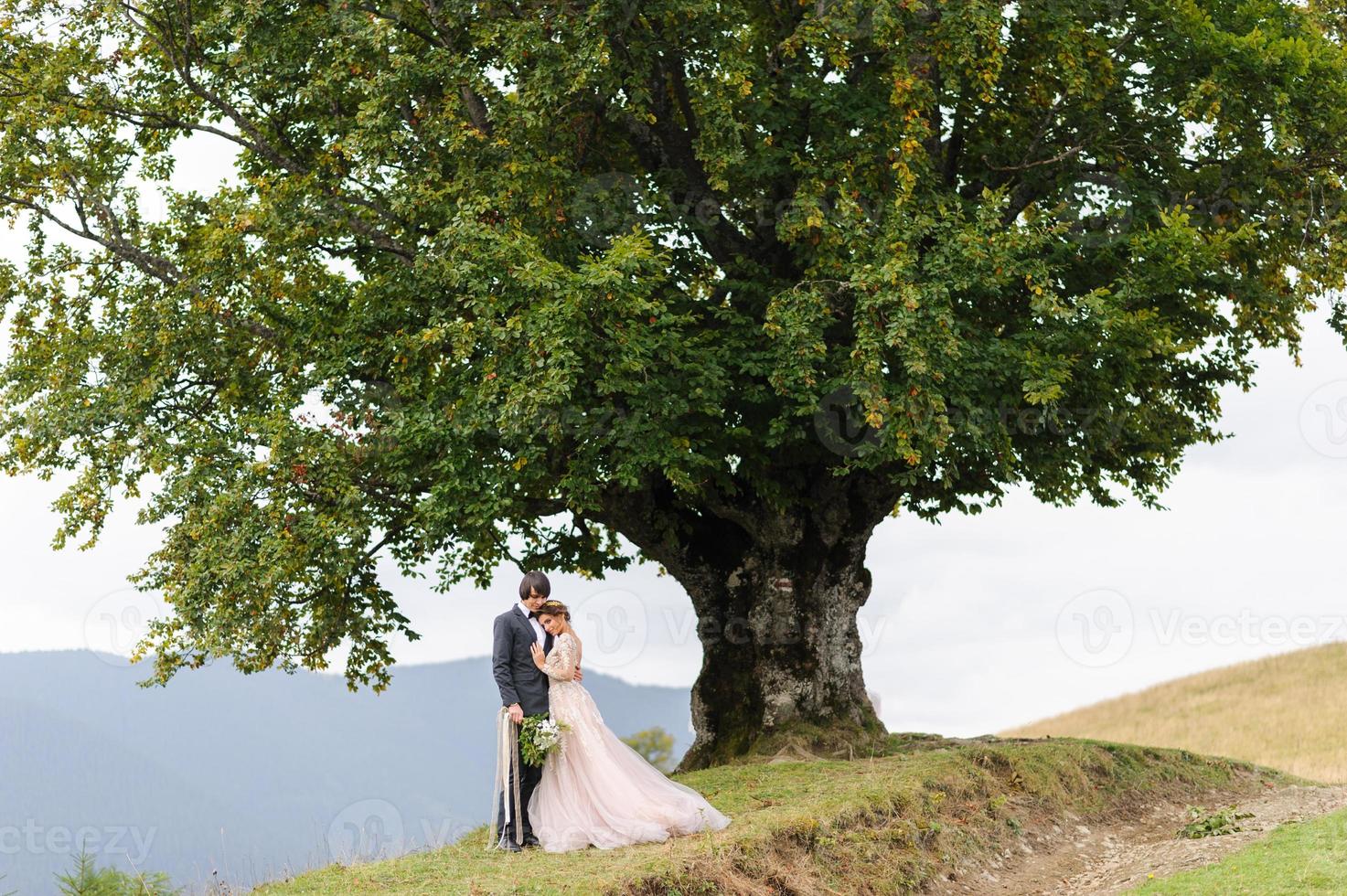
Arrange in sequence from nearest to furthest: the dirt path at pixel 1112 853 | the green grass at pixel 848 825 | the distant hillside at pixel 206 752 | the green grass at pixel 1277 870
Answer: the green grass at pixel 848 825, the green grass at pixel 1277 870, the dirt path at pixel 1112 853, the distant hillside at pixel 206 752

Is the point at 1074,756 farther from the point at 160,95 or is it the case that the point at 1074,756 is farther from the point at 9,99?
the point at 9,99

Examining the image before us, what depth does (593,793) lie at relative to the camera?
12.1 m

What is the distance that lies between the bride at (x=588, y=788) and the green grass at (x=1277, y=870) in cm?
441

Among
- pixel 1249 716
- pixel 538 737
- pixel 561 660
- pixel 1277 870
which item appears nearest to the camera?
pixel 538 737

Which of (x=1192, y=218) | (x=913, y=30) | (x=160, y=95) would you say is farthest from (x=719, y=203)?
(x=160, y=95)

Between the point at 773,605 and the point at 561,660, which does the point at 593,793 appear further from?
the point at 773,605

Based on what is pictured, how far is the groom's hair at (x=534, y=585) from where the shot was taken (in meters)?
12.2

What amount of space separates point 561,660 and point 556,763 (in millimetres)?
975

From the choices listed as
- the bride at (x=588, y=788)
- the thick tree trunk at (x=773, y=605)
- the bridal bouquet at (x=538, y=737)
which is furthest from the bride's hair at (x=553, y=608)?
the thick tree trunk at (x=773, y=605)

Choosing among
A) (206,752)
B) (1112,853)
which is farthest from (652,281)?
(206,752)

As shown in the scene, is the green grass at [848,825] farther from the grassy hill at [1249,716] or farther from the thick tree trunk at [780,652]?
the grassy hill at [1249,716]

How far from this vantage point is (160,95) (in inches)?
776

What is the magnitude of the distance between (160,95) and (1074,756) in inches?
664

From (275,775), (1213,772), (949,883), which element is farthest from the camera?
(275,775)
